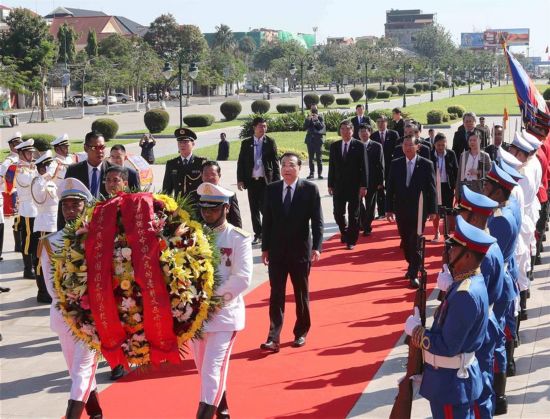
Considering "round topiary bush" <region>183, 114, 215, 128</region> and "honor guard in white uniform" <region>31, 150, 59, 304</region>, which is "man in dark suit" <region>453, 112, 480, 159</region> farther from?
"round topiary bush" <region>183, 114, 215, 128</region>

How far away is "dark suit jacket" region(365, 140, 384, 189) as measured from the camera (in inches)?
568

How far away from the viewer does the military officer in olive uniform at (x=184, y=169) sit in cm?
1039

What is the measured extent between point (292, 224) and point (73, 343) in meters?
3.11

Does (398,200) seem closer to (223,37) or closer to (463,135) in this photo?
(463,135)

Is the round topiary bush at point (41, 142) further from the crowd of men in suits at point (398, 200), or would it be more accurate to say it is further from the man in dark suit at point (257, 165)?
the man in dark suit at point (257, 165)

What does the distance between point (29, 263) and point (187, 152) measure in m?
3.26

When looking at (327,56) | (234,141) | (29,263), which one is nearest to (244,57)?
(327,56)

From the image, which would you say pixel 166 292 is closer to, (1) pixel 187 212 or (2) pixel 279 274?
(1) pixel 187 212

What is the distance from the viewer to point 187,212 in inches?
206

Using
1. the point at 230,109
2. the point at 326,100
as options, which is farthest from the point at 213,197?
the point at 326,100

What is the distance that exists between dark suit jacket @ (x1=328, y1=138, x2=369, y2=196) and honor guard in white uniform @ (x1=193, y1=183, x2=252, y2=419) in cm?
737

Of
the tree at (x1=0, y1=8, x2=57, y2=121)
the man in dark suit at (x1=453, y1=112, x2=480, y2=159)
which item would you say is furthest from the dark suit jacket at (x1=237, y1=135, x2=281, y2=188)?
the tree at (x1=0, y1=8, x2=57, y2=121)

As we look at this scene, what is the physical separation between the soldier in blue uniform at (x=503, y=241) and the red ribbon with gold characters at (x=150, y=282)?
2619 millimetres

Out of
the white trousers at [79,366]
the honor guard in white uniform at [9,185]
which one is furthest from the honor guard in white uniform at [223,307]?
the honor guard in white uniform at [9,185]
